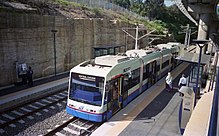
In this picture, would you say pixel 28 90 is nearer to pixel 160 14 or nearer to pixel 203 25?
pixel 203 25

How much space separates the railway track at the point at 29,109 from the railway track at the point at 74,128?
1.99 meters

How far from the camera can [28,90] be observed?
15539 mm

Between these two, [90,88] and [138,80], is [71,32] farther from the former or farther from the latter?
[90,88]

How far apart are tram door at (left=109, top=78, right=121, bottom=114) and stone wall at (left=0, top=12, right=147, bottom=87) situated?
28.8 ft

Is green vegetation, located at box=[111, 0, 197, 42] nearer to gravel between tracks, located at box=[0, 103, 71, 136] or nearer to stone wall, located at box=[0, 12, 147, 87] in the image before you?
stone wall, located at box=[0, 12, 147, 87]

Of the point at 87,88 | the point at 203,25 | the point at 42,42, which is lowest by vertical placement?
the point at 87,88

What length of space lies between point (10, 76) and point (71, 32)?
8117 mm

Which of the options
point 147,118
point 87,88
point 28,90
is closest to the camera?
point 87,88

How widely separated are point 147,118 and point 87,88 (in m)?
3.47

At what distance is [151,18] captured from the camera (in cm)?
6662

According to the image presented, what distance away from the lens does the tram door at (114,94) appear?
36.7 feet

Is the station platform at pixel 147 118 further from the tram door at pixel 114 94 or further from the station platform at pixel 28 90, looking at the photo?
the station platform at pixel 28 90

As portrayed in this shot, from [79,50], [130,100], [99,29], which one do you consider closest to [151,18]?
[99,29]

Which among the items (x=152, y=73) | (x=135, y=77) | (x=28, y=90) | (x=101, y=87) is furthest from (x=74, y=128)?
(x=152, y=73)
